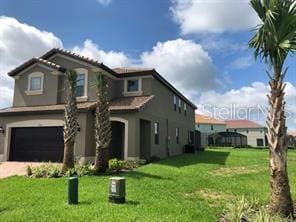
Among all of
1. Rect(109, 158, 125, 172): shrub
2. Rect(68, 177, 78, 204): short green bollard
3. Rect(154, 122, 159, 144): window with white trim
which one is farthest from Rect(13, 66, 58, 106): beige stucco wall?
Rect(68, 177, 78, 204): short green bollard

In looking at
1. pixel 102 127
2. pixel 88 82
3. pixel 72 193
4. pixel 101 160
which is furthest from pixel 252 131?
pixel 72 193

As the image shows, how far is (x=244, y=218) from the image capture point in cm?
797

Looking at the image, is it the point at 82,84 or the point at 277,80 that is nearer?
the point at 277,80

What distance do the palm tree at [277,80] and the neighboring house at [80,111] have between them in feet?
40.4

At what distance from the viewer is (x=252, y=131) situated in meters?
69.4

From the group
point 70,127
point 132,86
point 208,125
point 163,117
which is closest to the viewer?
point 70,127

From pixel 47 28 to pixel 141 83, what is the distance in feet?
26.4

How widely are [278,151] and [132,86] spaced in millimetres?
17052

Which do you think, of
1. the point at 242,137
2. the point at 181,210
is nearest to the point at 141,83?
the point at 181,210

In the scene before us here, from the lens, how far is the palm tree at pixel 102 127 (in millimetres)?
15750

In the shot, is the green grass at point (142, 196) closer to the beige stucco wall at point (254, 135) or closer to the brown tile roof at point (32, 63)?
the brown tile roof at point (32, 63)

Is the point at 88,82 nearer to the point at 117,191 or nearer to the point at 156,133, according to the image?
the point at 156,133

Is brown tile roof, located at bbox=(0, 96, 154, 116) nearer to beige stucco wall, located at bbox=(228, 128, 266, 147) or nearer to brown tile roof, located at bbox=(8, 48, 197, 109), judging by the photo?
brown tile roof, located at bbox=(8, 48, 197, 109)

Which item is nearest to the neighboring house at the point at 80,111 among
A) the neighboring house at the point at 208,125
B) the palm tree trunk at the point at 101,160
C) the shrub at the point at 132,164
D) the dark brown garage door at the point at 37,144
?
the dark brown garage door at the point at 37,144
